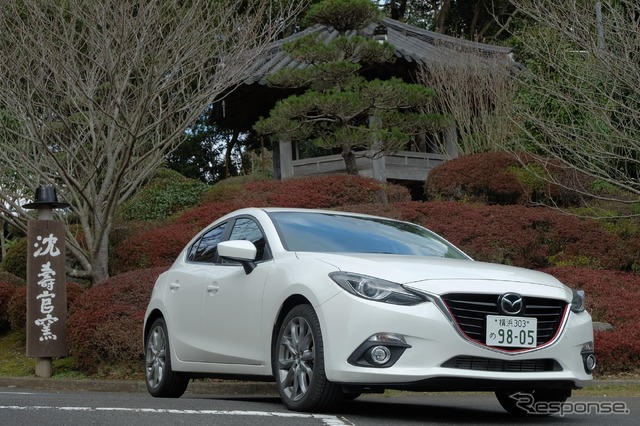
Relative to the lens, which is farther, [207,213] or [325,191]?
[325,191]

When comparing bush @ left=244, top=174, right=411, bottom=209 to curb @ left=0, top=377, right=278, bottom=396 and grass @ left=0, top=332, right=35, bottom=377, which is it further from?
curb @ left=0, top=377, right=278, bottom=396

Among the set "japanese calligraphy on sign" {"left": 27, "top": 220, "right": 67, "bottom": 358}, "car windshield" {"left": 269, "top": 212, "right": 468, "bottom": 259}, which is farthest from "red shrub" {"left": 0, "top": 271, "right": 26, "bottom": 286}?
"car windshield" {"left": 269, "top": 212, "right": 468, "bottom": 259}

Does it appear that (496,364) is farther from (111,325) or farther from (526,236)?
(526,236)

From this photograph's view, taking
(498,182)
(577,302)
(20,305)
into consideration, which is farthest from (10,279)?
A: (577,302)

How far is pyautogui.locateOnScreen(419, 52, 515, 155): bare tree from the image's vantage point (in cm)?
2503

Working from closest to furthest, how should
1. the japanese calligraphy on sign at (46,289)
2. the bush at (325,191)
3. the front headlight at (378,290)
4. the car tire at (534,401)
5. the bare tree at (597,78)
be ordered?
1. the front headlight at (378,290)
2. the car tire at (534,401)
3. the japanese calligraphy on sign at (46,289)
4. the bare tree at (597,78)
5. the bush at (325,191)

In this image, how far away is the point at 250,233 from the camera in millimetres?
8359

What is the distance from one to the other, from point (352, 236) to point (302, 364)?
146 cm

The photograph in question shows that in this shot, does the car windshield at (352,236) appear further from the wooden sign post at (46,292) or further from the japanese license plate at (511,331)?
the wooden sign post at (46,292)

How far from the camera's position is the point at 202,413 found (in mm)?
7039

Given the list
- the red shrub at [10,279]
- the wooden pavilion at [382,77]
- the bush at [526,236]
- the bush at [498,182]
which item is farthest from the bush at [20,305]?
the wooden pavilion at [382,77]

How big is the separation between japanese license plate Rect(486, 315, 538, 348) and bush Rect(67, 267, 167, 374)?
711 cm

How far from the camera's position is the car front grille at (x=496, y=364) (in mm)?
6605

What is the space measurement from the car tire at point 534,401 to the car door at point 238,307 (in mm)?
1806
